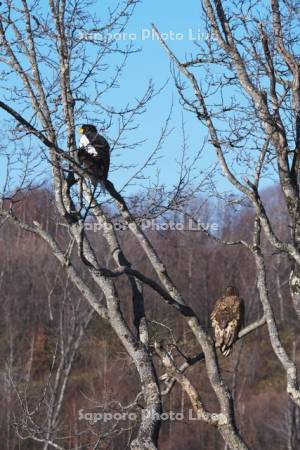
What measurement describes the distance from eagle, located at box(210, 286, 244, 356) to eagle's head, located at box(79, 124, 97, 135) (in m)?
2.14

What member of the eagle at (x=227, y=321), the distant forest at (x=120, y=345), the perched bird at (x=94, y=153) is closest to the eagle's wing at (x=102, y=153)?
the perched bird at (x=94, y=153)

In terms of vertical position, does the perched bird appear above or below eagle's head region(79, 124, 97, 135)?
below

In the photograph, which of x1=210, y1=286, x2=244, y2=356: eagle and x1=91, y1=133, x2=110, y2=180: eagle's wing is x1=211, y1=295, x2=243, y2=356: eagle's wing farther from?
x1=91, y1=133, x2=110, y2=180: eagle's wing

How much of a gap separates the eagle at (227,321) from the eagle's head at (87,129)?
2.14 m

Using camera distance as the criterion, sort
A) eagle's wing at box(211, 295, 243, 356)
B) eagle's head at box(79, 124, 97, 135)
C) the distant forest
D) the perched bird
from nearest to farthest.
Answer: the perched bird → eagle's head at box(79, 124, 97, 135) → eagle's wing at box(211, 295, 243, 356) → the distant forest

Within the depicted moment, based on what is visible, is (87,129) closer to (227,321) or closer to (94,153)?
(94,153)

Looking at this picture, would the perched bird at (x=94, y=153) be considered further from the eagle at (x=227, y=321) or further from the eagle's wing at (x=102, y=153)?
the eagle at (x=227, y=321)

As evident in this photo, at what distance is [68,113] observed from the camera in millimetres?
7227

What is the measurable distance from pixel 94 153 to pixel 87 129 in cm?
24

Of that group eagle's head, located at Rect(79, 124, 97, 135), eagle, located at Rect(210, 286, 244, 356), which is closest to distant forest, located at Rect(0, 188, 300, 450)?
eagle, located at Rect(210, 286, 244, 356)

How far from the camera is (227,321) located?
809cm

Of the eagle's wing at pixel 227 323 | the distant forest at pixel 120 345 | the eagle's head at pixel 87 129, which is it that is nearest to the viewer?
the eagle's head at pixel 87 129

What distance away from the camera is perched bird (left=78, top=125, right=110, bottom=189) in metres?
6.95

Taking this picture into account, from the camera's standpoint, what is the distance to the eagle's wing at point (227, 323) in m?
7.97
